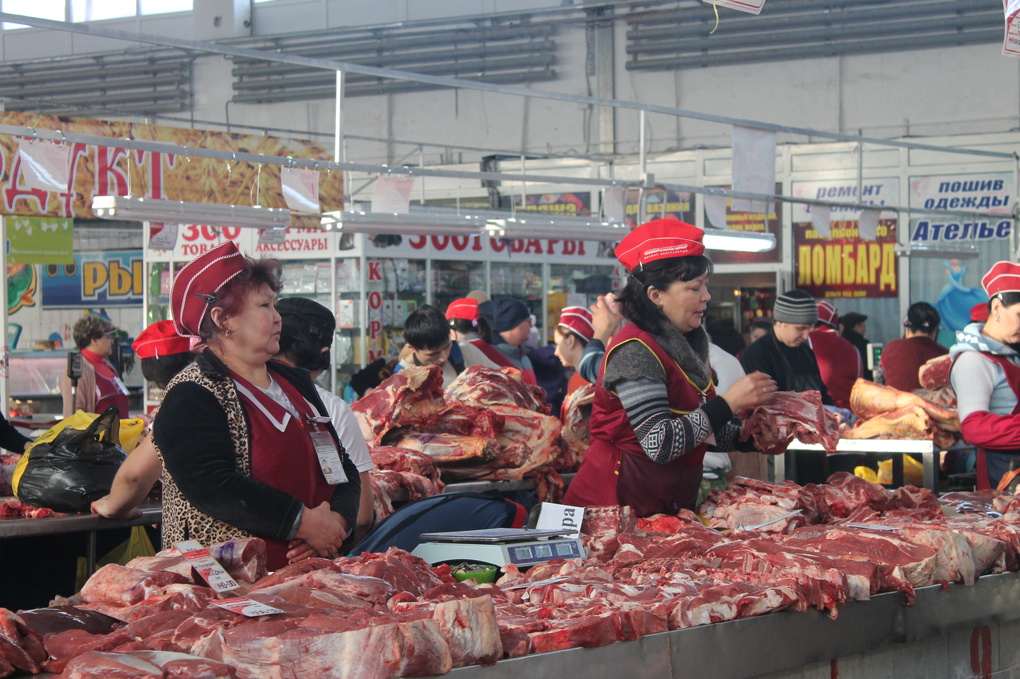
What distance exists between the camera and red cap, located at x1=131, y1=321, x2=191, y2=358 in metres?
4.76

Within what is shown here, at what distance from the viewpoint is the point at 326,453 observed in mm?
3143

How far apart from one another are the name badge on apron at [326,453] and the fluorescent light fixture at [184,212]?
3770 mm

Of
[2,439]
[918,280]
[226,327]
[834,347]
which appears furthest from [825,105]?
[226,327]

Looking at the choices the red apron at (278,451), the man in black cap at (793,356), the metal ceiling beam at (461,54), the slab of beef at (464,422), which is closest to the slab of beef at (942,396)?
the man in black cap at (793,356)

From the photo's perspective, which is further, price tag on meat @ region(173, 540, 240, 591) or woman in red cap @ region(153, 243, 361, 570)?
woman in red cap @ region(153, 243, 361, 570)

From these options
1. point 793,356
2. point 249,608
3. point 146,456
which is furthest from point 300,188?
point 249,608

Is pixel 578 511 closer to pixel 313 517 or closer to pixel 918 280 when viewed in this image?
pixel 313 517

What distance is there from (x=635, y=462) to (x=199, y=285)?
1.56 m

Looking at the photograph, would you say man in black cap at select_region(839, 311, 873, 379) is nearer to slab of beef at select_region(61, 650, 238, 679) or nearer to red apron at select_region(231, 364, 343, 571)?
red apron at select_region(231, 364, 343, 571)

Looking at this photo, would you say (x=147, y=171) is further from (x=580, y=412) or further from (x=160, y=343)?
(x=580, y=412)

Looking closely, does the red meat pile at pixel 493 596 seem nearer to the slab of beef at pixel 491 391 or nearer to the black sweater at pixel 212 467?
the black sweater at pixel 212 467

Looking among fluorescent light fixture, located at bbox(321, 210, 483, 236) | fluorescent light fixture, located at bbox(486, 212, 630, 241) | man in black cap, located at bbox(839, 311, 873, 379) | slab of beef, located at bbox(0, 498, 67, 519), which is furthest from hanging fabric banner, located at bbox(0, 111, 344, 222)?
man in black cap, located at bbox(839, 311, 873, 379)

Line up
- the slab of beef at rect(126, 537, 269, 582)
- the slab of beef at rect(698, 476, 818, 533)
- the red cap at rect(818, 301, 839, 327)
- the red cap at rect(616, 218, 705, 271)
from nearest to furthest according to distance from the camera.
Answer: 1. the slab of beef at rect(126, 537, 269, 582)
2. the red cap at rect(616, 218, 705, 271)
3. the slab of beef at rect(698, 476, 818, 533)
4. the red cap at rect(818, 301, 839, 327)

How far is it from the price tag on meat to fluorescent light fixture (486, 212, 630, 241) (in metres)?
5.67
